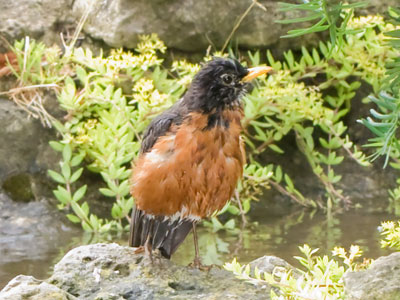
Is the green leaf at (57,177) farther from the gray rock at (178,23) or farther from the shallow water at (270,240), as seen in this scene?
the gray rock at (178,23)

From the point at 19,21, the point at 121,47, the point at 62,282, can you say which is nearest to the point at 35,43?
the point at 19,21

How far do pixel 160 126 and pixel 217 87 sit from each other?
35 centimetres

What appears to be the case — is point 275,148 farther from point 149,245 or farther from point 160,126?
point 149,245

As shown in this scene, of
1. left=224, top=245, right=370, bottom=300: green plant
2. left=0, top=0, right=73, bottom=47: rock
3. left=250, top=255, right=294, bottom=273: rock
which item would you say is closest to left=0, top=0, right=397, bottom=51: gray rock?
left=0, top=0, right=73, bottom=47: rock

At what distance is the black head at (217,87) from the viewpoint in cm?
457

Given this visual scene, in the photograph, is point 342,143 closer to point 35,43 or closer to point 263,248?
point 263,248

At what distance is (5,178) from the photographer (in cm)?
690

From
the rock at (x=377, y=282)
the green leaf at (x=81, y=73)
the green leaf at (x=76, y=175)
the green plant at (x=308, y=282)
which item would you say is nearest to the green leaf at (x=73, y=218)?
the green leaf at (x=76, y=175)

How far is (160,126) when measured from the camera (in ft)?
15.2

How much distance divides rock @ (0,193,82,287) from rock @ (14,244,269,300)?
1.35 m

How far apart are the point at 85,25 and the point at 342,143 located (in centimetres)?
232

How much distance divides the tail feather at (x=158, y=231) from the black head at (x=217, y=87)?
2.00 feet

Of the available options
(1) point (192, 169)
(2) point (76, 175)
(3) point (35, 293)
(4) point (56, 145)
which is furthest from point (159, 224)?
(4) point (56, 145)

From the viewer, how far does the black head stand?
457 cm
